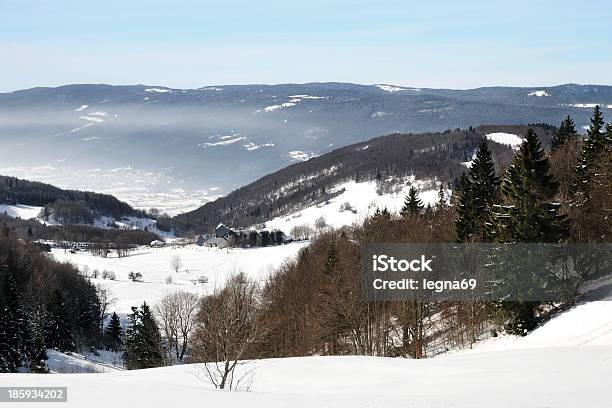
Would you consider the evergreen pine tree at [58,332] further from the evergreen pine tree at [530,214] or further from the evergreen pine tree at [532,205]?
the evergreen pine tree at [532,205]

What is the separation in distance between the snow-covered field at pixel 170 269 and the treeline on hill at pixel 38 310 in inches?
510

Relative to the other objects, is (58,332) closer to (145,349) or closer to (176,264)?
(145,349)

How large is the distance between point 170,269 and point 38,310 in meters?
105

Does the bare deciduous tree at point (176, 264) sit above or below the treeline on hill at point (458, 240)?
below

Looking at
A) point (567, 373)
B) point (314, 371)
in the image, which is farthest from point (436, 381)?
point (314, 371)

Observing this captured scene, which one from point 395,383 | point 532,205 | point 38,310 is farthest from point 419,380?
point 38,310

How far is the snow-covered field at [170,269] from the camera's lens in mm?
120250

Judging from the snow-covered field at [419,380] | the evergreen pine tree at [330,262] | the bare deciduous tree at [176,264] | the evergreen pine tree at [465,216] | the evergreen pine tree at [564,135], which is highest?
the evergreen pine tree at [564,135]

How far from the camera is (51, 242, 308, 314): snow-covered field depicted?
120250 mm

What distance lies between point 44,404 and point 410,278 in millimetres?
24106

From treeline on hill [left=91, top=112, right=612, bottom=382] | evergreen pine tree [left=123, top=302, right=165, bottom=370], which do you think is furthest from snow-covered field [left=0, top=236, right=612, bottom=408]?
evergreen pine tree [left=123, top=302, right=165, bottom=370]

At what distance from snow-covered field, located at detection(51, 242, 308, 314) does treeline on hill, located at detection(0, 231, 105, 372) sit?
13.0 m

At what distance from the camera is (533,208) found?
104 feet

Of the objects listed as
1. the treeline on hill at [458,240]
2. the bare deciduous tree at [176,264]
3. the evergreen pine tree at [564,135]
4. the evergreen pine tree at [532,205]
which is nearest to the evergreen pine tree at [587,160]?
the treeline on hill at [458,240]
